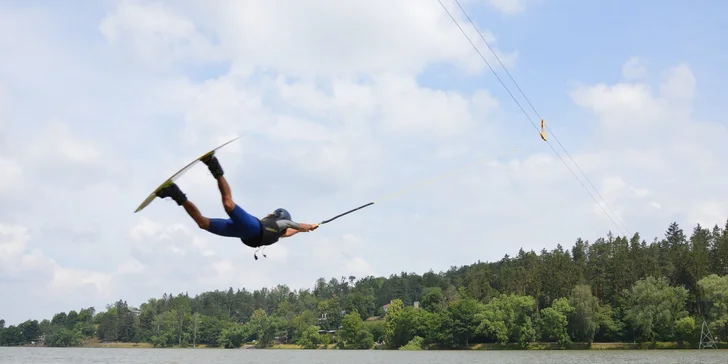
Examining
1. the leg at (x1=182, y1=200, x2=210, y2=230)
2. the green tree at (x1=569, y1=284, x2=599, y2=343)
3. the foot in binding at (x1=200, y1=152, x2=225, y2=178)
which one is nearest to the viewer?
the foot in binding at (x1=200, y1=152, x2=225, y2=178)

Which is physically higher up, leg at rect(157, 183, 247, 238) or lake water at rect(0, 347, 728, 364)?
leg at rect(157, 183, 247, 238)

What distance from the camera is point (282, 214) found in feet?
44.4

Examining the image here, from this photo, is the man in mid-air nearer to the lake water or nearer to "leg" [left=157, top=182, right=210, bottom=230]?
"leg" [left=157, top=182, right=210, bottom=230]

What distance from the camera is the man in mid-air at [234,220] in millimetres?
11922

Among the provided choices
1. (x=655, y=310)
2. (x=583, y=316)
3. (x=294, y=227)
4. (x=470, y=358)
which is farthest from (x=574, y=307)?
(x=294, y=227)

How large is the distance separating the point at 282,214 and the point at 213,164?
7.16 ft

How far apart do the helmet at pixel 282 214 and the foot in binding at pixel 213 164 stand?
1835mm

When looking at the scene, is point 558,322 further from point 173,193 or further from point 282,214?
point 173,193

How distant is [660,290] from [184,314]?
12454 centimetres

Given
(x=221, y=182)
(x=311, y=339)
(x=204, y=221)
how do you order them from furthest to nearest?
1. (x=311, y=339)
2. (x=204, y=221)
3. (x=221, y=182)

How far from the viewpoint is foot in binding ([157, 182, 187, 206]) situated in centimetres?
1186

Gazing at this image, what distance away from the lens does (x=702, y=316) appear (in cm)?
8681

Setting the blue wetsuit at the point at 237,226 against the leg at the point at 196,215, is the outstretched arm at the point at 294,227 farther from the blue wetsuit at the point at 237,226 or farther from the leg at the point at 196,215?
the leg at the point at 196,215

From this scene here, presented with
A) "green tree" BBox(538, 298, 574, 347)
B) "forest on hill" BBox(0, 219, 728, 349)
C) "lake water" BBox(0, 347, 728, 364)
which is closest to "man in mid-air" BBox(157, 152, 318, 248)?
"lake water" BBox(0, 347, 728, 364)
